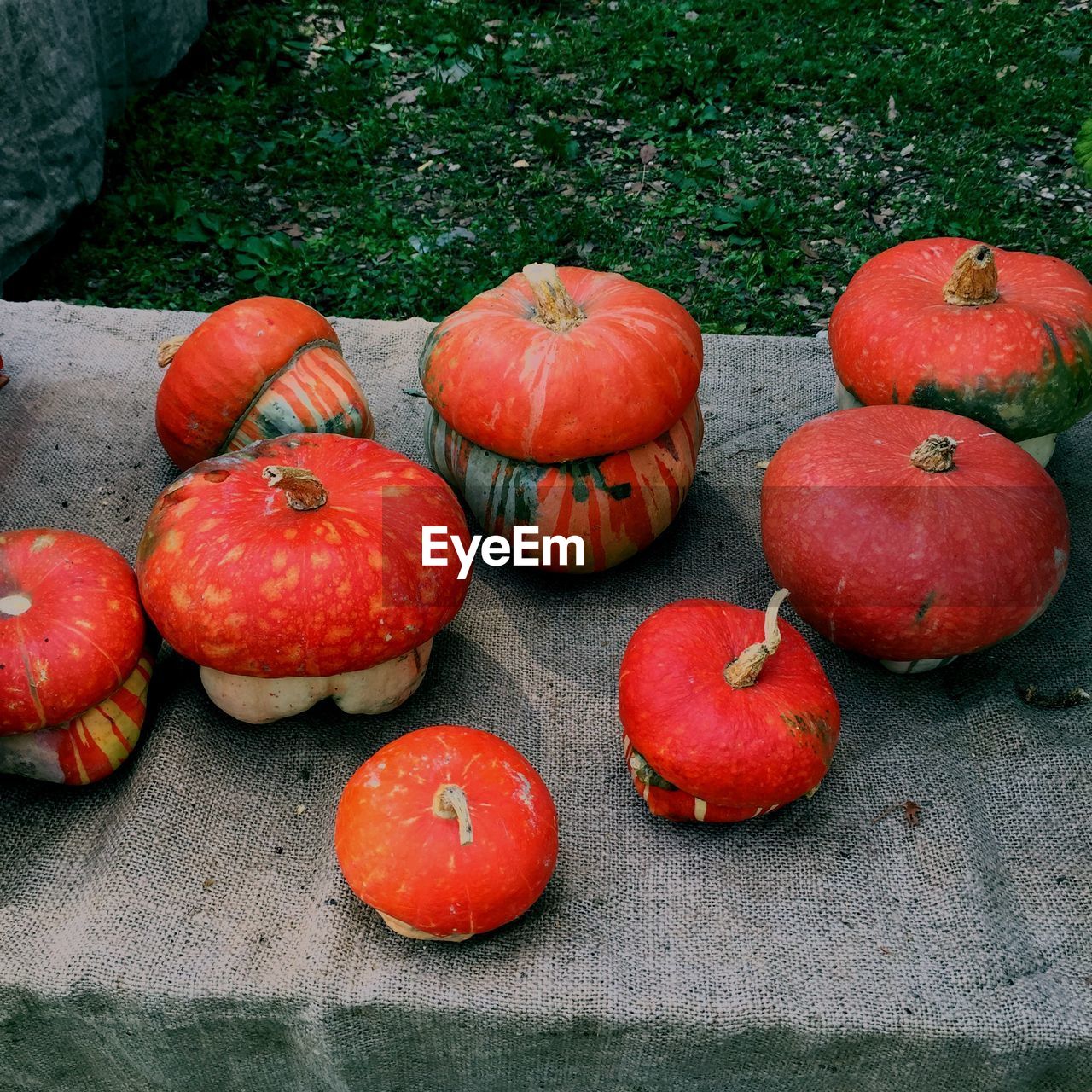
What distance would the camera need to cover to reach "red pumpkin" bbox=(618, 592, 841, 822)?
2.02 metres

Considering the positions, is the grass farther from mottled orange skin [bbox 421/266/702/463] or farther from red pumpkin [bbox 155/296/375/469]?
mottled orange skin [bbox 421/266/702/463]

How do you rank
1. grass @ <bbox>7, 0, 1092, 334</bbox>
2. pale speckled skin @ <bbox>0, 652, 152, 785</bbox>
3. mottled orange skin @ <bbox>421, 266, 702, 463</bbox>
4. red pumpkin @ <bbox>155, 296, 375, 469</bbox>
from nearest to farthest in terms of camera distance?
Result: 1. pale speckled skin @ <bbox>0, 652, 152, 785</bbox>
2. mottled orange skin @ <bbox>421, 266, 702, 463</bbox>
3. red pumpkin @ <bbox>155, 296, 375, 469</bbox>
4. grass @ <bbox>7, 0, 1092, 334</bbox>

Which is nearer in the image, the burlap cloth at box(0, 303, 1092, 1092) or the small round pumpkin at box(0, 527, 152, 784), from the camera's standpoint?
the burlap cloth at box(0, 303, 1092, 1092)

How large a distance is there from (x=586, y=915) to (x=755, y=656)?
603mm

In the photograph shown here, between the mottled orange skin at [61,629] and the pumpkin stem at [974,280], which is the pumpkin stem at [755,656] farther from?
the mottled orange skin at [61,629]

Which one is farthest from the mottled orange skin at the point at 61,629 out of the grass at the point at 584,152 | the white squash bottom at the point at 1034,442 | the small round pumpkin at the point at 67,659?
the grass at the point at 584,152

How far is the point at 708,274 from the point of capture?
14.5ft

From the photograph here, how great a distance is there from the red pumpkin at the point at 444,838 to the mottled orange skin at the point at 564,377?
30.0 inches

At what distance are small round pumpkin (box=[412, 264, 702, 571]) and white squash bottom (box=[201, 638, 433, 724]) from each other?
48 centimetres

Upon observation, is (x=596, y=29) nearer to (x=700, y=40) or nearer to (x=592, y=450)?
(x=700, y=40)

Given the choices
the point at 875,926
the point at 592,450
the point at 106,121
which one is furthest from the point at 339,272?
the point at 875,926

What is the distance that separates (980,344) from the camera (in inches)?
98.7

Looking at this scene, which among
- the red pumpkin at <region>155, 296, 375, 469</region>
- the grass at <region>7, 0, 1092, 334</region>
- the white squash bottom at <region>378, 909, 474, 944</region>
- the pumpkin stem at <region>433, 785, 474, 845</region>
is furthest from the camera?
the grass at <region>7, 0, 1092, 334</region>

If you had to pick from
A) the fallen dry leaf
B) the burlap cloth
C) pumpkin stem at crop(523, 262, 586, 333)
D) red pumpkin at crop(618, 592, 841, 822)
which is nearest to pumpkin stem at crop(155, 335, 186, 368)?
the burlap cloth
